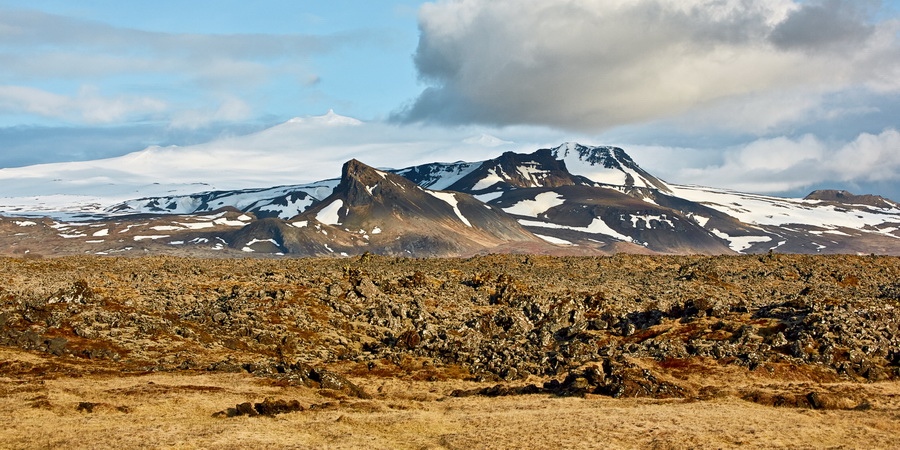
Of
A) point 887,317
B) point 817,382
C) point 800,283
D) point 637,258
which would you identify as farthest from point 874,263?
point 817,382

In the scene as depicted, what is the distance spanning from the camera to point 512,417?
4106 centimetres

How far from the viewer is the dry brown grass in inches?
1367

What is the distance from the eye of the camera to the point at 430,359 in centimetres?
5919

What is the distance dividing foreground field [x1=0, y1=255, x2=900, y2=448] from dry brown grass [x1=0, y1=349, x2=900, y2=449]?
178mm

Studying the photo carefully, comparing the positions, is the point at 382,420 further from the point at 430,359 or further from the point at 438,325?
the point at 438,325

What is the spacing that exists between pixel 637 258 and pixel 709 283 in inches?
775

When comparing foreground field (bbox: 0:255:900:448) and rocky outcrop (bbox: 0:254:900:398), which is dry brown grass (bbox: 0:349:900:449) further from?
rocky outcrop (bbox: 0:254:900:398)

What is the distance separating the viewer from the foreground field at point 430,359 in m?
37.1

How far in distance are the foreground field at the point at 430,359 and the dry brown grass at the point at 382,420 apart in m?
0.18

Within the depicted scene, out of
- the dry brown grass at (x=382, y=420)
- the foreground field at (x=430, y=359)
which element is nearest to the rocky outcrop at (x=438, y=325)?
the foreground field at (x=430, y=359)

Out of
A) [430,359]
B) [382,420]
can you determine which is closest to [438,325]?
[430,359]

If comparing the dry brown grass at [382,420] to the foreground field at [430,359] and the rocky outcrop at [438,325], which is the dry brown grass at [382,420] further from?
the rocky outcrop at [438,325]

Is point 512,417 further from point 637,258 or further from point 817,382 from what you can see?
point 637,258

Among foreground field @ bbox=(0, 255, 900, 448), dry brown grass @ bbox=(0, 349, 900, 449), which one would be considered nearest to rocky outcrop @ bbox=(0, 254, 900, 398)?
foreground field @ bbox=(0, 255, 900, 448)
